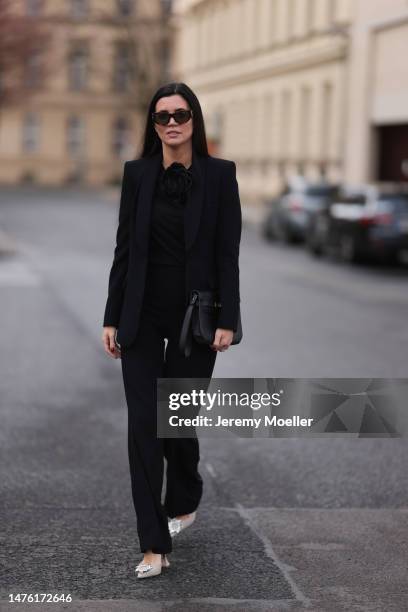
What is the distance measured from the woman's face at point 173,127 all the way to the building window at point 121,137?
71.9 metres

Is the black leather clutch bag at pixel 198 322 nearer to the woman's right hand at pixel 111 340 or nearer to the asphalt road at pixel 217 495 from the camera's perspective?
the woman's right hand at pixel 111 340

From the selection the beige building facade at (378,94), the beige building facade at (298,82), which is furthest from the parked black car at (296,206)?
the beige building facade at (298,82)

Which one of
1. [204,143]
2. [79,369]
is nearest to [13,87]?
[79,369]

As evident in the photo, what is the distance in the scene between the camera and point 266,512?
603 cm

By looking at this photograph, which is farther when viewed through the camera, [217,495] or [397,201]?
[397,201]

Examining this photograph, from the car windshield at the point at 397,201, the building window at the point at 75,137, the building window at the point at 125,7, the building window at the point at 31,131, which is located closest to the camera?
the car windshield at the point at 397,201

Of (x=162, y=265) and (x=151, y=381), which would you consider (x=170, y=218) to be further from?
(x=151, y=381)

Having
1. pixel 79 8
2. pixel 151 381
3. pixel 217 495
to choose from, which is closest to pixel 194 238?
pixel 151 381

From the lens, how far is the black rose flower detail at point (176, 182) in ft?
15.9

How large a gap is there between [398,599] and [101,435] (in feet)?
11.2

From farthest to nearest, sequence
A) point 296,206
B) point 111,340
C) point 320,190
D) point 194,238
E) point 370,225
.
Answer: point 320,190 < point 296,206 < point 370,225 < point 111,340 < point 194,238

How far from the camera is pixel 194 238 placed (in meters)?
4.82

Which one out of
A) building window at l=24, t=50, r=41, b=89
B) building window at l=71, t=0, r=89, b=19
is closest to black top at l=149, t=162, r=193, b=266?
building window at l=24, t=50, r=41, b=89

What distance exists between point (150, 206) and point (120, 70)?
7326cm
